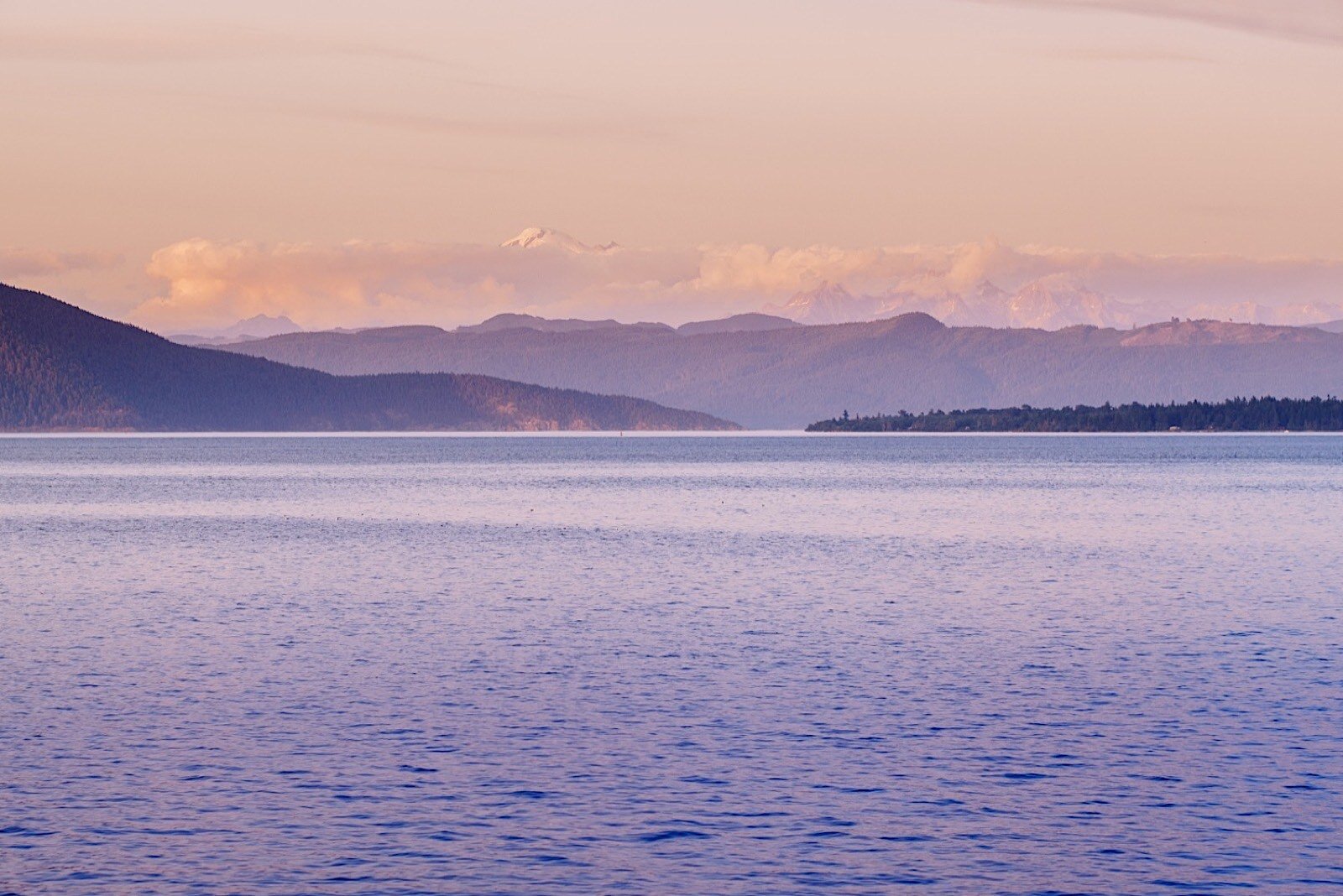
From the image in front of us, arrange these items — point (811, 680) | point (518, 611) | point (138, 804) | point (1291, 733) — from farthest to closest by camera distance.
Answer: point (518, 611) → point (811, 680) → point (1291, 733) → point (138, 804)

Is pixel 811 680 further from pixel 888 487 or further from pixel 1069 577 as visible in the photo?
pixel 888 487

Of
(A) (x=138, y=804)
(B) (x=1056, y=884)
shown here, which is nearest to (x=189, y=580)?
(A) (x=138, y=804)

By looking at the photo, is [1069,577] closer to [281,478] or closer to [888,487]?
[888,487]

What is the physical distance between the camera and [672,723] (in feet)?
111

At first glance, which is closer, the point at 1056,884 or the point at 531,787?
the point at 1056,884

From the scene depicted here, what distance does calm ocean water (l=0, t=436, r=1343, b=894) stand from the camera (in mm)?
24422

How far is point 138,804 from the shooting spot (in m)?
27.2

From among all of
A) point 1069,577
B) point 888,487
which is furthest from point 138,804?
point 888,487

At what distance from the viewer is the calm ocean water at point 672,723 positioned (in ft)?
80.1

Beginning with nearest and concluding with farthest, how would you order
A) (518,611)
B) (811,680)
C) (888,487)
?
(811,680), (518,611), (888,487)

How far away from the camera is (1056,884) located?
2325 centimetres

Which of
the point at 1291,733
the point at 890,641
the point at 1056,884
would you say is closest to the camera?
the point at 1056,884

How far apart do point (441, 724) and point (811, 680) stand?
29.4 feet

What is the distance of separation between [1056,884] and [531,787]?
28.5 ft
